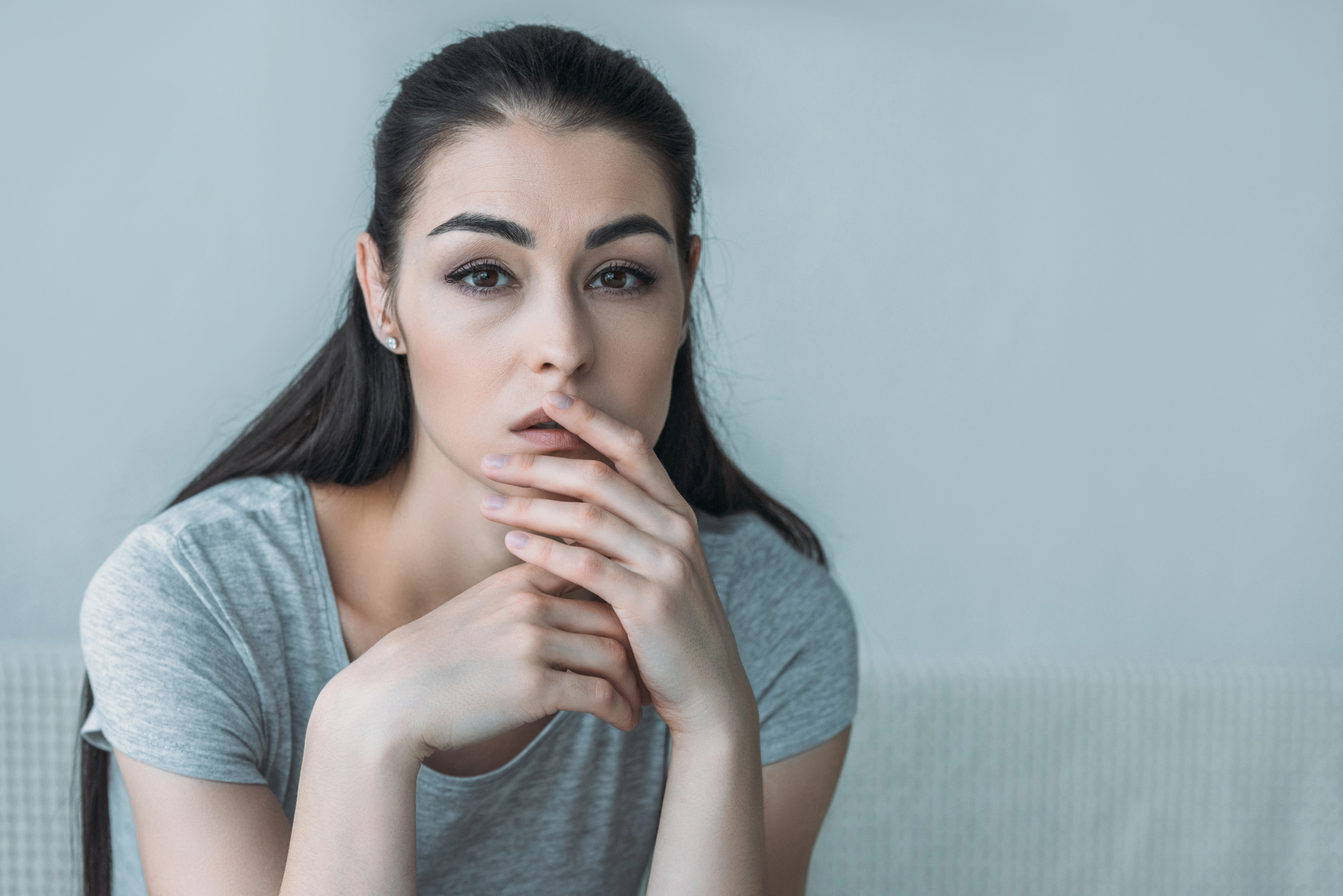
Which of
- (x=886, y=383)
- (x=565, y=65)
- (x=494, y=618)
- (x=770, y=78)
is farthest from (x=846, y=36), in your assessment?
(x=494, y=618)

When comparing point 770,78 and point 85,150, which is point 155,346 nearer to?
point 85,150

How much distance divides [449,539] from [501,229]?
1.28ft

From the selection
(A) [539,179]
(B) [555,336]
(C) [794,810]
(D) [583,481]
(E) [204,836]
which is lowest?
(C) [794,810]

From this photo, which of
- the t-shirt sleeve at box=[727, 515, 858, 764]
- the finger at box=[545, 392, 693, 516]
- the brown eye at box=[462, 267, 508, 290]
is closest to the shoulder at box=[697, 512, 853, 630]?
the t-shirt sleeve at box=[727, 515, 858, 764]

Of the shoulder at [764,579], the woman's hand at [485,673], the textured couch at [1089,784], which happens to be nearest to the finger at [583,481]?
the woman's hand at [485,673]

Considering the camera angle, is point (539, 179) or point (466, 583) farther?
point (466, 583)

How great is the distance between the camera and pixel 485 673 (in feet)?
3.13

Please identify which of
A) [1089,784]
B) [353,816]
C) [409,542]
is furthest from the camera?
[1089,784]

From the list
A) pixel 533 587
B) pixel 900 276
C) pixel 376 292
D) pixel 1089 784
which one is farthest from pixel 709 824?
pixel 900 276

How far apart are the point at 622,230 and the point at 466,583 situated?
47cm

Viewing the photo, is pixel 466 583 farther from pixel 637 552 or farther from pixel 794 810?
pixel 794 810

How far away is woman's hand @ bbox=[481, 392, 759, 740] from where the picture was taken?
3.15ft

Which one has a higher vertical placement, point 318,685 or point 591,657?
point 591,657

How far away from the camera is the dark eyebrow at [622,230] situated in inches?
40.5
